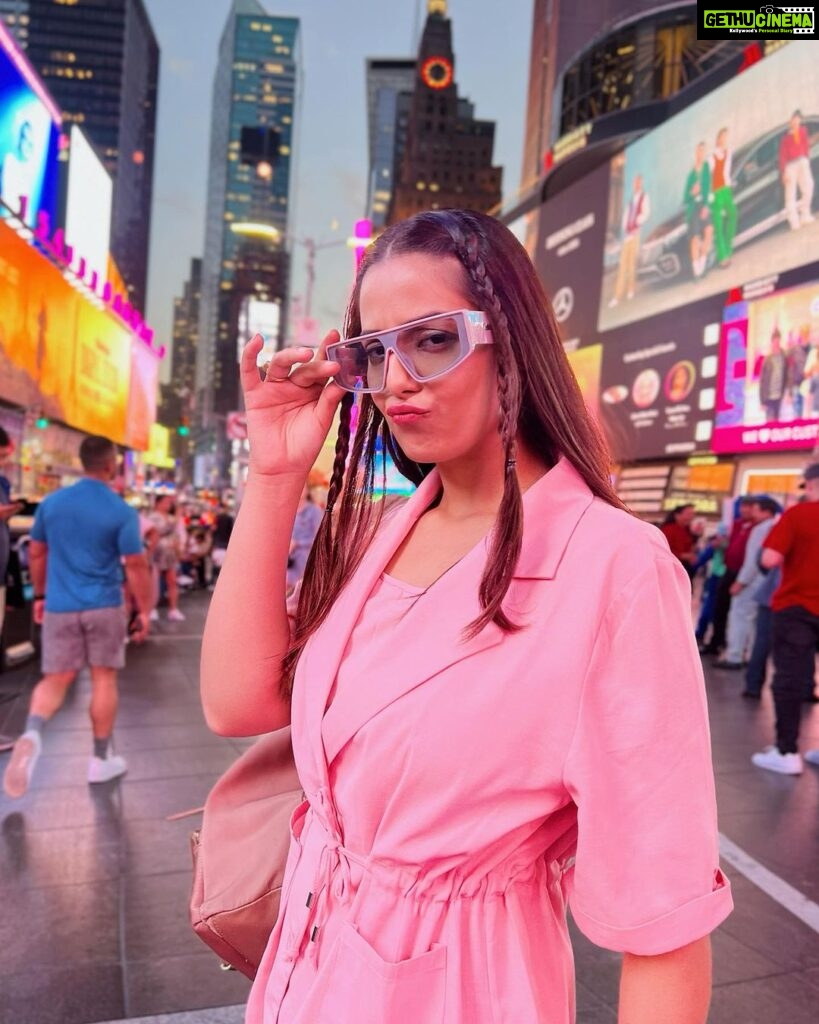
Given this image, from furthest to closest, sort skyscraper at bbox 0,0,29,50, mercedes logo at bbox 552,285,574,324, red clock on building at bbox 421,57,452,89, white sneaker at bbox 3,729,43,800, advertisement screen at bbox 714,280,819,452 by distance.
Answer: skyscraper at bbox 0,0,29,50
red clock on building at bbox 421,57,452,89
mercedes logo at bbox 552,285,574,324
advertisement screen at bbox 714,280,819,452
white sneaker at bbox 3,729,43,800

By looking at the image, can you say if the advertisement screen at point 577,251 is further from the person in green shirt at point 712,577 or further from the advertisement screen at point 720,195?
the person in green shirt at point 712,577

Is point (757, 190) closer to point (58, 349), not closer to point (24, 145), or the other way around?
point (24, 145)

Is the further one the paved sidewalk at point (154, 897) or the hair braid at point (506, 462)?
the paved sidewalk at point (154, 897)

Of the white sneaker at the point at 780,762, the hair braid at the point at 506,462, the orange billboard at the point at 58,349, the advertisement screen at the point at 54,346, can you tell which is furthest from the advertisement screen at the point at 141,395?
the hair braid at the point at 506,462

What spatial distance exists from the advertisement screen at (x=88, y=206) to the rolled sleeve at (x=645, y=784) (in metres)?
30.8

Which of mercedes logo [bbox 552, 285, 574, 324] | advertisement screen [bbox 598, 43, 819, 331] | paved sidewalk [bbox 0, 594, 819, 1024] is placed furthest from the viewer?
mercedes logo [bbox 552, 285, 574, 324]

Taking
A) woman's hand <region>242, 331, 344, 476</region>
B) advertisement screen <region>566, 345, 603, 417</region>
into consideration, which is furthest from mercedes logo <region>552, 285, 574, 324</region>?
woman's hand <region>242, 331, 344, 476</region>

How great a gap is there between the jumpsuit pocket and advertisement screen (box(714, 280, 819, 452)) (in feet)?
59.5

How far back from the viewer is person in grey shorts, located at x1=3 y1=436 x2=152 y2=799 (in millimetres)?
5230

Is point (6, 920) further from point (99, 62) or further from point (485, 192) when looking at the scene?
point (99, 62)

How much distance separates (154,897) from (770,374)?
18.8 m

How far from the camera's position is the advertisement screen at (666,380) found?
74.1ft

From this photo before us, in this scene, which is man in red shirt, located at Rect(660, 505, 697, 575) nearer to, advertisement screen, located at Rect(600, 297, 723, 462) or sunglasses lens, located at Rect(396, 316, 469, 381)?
advertisement screen, located at Rect(600, 297, 723, 462)

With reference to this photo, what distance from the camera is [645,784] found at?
94 cm
